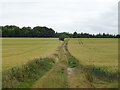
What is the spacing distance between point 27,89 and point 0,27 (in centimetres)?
10070

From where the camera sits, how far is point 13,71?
657 inches

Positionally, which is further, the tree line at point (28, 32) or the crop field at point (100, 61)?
the tree line at point (28, 32)

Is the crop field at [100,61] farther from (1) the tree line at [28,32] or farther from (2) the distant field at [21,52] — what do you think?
(1) the tree line at [28,32]

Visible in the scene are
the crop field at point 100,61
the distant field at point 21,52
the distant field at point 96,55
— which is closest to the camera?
the crop field at point 100,61

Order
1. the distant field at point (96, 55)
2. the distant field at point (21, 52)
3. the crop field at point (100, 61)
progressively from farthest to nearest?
1. the distant field at point (21, 52)
2. the distant field at point (96, 55)
3. the crop field at point (100, 61)

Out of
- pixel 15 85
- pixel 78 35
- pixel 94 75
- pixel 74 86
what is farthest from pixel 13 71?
pixel 78 35

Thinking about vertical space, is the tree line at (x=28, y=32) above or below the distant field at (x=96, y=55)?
above

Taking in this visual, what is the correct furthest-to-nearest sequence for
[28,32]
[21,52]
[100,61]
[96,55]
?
[28,32]
[21,52]
[96,55]
[100,61]

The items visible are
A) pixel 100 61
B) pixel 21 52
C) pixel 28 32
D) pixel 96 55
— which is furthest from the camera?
pixel 28 32

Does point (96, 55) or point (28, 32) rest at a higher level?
point (28, 32)

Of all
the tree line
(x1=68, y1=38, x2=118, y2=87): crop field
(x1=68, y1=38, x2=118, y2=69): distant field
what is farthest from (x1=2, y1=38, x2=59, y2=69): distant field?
the tree line

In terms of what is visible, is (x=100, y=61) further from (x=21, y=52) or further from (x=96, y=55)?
(x=21, y=52)

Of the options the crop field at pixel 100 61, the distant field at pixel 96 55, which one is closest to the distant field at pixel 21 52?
the distant field at pixel 96 55

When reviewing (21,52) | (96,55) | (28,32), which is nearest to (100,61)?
(96,55)
